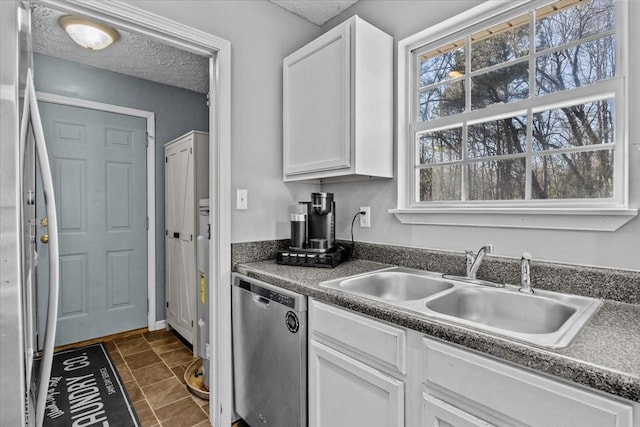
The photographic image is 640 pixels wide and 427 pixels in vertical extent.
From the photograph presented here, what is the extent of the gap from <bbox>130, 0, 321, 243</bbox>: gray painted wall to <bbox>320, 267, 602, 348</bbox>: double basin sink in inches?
29.8

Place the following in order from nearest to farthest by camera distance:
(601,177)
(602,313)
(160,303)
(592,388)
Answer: (592,388)
(602,313)
(601,177)
(160,303)

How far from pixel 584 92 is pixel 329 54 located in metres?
1.15

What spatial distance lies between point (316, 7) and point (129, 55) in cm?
168

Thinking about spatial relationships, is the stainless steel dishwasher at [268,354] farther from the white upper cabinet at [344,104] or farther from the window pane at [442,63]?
the window pane at [442,63]

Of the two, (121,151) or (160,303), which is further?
(160,303)

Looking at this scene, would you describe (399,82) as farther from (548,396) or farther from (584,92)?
(548,396)

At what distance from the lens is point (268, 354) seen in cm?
157

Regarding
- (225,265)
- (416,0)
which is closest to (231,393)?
(225,265)

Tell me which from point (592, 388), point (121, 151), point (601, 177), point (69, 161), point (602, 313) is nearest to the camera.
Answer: point (592, 388)

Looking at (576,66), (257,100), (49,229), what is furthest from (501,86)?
(49,229)

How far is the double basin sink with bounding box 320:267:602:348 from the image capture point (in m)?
1.07

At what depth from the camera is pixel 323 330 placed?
1320 millimetres

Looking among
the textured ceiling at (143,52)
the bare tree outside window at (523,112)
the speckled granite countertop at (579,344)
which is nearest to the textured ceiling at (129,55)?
the textured ceiling at (143,52)

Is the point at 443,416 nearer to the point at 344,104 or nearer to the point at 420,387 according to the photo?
the point at 420,387
